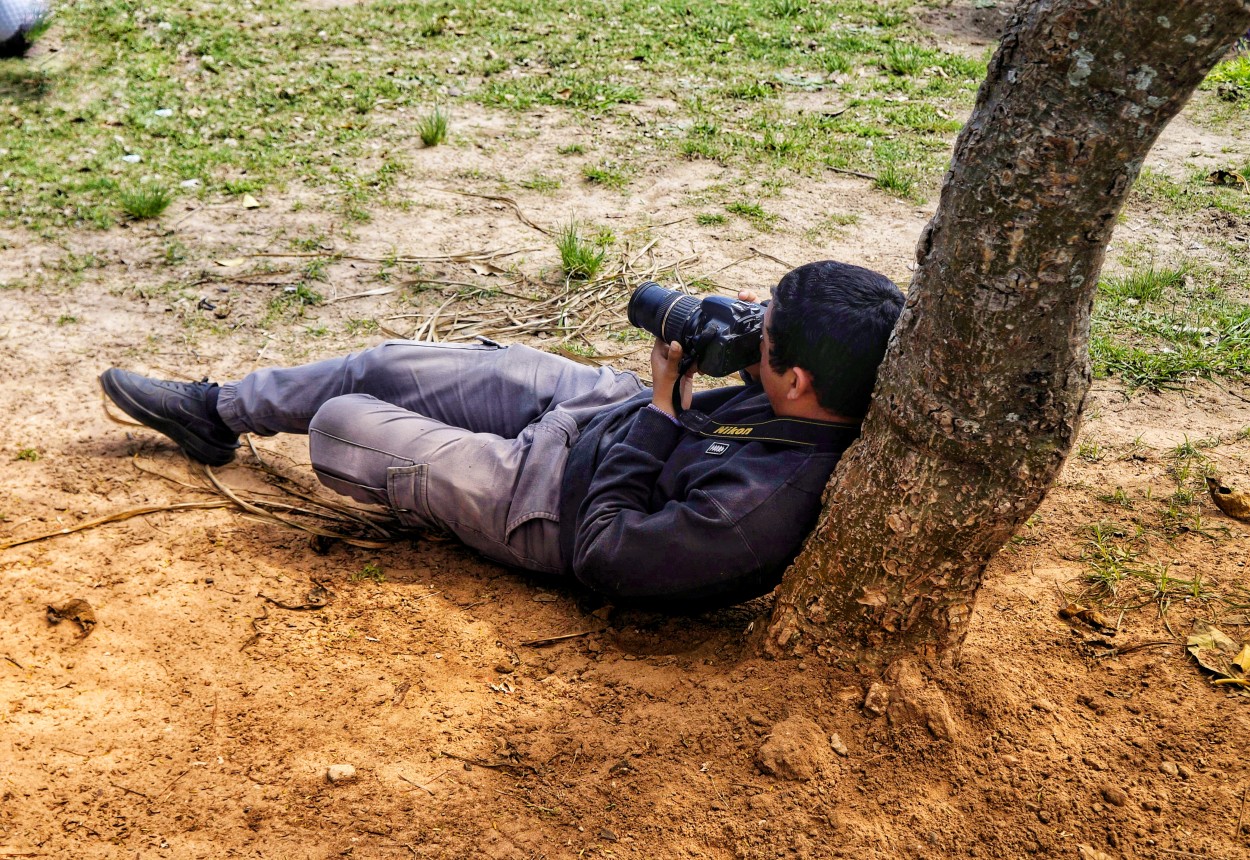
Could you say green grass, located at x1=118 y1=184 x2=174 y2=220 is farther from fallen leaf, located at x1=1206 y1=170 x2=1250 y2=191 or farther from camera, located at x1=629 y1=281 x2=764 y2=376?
fallen leaf, located at x1=1206 y1=170 x2=1250 y2=191

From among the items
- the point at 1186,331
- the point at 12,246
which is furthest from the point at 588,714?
the point at 12,246

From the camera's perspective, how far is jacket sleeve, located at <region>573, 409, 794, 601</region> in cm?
257

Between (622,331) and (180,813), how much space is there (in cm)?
295

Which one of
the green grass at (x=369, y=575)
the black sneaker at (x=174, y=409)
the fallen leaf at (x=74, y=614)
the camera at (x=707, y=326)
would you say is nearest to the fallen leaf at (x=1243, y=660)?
the camera at (x=707, y=326)

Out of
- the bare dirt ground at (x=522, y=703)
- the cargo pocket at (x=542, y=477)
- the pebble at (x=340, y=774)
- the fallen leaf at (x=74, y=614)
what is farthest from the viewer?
the cargo pocket at (x=542, y=477)

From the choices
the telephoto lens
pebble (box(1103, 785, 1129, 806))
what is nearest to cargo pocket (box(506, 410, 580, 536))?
the telephoto lens

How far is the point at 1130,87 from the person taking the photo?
5.68 ft

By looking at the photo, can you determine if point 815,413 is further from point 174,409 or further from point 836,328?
point 174,409

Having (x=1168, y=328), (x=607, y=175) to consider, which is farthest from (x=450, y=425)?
(x=1168, y=328)

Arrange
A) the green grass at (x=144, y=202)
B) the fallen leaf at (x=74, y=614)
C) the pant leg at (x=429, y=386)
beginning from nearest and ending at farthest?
the fallen leaf at (x=74, y=614)
the pant leg at (x=429, y=386)
the green grass at (x=144, y=202)

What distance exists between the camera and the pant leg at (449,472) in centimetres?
299

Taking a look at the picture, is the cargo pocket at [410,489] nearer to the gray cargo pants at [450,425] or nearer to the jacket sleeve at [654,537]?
the gray cargo pants at [450,425]

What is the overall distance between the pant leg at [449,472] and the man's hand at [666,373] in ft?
1.27

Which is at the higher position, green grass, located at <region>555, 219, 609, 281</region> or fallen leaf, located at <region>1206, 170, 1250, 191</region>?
fallen leaf, located at <region>1206, 170, 1250, 191</region>
